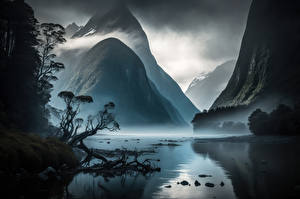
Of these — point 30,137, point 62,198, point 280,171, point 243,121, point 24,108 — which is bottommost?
point 62,198

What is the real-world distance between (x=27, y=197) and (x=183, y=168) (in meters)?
24.3

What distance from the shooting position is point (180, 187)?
27.1 m

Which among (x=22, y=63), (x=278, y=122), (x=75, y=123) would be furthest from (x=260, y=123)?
(x=22, y=63)

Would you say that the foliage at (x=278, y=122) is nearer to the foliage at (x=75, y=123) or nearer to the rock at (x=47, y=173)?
the foliage at (x=75, y=123)

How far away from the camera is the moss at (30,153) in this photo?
83.5 feet

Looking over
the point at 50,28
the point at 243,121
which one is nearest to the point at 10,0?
the point at 50,28

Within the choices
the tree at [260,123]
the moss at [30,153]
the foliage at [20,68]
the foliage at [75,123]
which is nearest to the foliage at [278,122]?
the tree at [260,123]

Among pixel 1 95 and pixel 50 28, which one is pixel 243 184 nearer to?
pixel 1 95

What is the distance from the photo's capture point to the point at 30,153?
27.8 m

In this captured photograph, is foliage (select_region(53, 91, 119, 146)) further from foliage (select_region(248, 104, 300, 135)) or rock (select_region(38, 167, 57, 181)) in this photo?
foliage (select_region(248, 104, 300, 135))

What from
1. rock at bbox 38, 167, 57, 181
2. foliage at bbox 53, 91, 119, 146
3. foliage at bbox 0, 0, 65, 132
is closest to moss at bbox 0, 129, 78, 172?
rock at bbox 38, 167, 57, 181

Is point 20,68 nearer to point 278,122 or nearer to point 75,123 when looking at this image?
point 75,123

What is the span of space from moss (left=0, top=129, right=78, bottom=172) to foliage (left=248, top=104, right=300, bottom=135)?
87.6 metres

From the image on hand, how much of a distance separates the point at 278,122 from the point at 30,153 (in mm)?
97892
